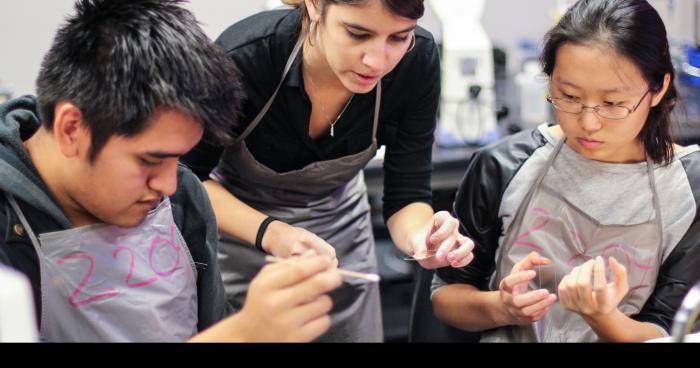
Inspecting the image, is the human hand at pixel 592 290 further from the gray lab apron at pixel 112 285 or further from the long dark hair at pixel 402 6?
the gray lab apron at pixel 112 285

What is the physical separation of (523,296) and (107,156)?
853 millimetres

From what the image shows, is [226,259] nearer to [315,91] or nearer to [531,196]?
[315,91]

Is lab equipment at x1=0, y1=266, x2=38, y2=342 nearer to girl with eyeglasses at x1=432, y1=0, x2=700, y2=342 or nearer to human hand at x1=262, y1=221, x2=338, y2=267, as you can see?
human hand at x1=262, y1=221, x2=338, y2=267

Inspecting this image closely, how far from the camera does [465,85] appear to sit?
134 inches

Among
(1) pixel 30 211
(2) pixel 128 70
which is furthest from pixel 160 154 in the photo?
(1) pixel 30 211

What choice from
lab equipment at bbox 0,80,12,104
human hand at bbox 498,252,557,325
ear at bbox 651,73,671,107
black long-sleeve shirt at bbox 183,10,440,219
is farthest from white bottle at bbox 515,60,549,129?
lab equipment at bbox 0,80,12,104

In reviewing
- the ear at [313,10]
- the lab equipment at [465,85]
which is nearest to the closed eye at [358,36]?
the ear at [313,10]

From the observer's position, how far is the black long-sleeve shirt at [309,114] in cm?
188

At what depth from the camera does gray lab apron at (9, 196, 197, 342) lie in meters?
1.44

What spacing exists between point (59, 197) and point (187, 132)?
27 cm

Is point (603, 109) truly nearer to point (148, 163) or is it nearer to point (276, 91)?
point (276, 91)

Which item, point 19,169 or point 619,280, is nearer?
point 19,169

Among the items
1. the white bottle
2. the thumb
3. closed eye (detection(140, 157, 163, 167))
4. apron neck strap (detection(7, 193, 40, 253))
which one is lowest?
the white bottle

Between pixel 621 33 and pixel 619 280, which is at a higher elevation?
pixel 621 33
